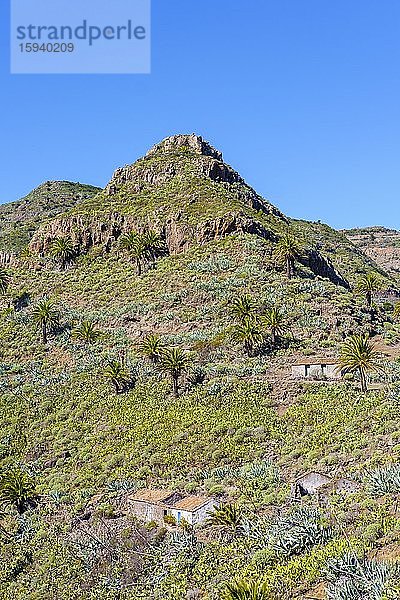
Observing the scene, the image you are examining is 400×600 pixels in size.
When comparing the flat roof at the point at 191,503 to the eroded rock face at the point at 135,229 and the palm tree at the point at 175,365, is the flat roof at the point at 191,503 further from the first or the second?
→ the eroded rock face at the point at 135,229

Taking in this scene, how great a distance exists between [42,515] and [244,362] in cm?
1730

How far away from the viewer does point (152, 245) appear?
2451 inches

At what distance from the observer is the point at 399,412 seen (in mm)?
30406

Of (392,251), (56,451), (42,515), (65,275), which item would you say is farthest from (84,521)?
(392,251)

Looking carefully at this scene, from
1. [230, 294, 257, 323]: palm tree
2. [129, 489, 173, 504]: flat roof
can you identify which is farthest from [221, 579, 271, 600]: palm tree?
[230, 294, 257, 323]: palm tree

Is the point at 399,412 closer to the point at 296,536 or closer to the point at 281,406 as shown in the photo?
the point at 281,406

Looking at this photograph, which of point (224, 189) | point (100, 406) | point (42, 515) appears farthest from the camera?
point (224, 189)

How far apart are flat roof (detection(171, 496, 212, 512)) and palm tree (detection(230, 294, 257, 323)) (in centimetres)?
1867

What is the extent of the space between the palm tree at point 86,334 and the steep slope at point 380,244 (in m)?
85.7

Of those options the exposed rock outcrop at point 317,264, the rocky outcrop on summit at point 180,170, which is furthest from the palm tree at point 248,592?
the rocky outcrop on summit at point 180,170

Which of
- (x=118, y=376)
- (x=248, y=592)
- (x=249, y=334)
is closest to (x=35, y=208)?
(x=118, y=376)

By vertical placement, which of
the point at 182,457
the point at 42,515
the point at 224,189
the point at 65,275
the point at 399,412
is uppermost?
the point at 224,189

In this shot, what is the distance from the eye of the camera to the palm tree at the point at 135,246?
60.7 metres

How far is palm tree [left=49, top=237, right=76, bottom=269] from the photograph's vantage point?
66125mm
